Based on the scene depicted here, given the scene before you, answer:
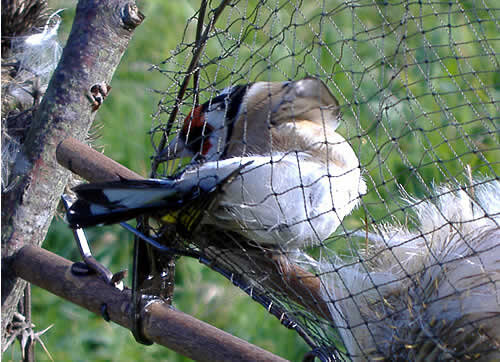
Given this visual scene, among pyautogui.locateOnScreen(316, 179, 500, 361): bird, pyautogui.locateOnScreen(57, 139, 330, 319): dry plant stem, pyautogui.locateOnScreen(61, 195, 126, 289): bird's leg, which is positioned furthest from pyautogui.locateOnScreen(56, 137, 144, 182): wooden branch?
pyautogui.locateOnScreen(316, 179, 500, 361): bird

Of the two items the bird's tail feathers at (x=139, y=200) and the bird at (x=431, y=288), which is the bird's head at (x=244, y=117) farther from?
the bird at (x=431, y=288)

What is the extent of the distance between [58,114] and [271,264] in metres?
0.59

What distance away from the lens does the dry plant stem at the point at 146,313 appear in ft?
3.57

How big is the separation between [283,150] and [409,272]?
0.36m

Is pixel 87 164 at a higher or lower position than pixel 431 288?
higher

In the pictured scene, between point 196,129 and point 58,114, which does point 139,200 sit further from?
point 58,114

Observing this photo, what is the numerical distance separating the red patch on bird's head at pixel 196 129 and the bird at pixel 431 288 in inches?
14.4

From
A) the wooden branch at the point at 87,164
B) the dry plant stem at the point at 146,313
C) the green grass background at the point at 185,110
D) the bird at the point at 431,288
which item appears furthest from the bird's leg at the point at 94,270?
the green grass background at the point at 185,110

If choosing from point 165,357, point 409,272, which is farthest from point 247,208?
point 165,357

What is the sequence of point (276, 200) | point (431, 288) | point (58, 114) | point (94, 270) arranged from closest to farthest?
1. point (431, 288)
2. point (276, 200)
3. point (94, 270)
4. point (58, 114)

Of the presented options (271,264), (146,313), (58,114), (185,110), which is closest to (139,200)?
(146,313)

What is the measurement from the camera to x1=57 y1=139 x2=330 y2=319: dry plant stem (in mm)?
1272

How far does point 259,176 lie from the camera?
1.24m

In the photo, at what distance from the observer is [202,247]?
1.24m
